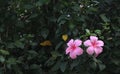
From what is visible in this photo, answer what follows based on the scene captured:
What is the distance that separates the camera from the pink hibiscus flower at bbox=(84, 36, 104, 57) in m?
2.78

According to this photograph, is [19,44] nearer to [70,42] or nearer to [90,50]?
[70,42]

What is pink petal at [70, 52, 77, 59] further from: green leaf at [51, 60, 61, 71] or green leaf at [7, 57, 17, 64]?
green leaf at [7, 57, 17, 64]

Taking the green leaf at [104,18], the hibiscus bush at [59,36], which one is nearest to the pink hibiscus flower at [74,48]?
the hibiscus bush at [59,36]

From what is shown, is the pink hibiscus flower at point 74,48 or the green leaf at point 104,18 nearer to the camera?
the pink hibiscus flower at point 74,48

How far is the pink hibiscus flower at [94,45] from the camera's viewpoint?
2775mm

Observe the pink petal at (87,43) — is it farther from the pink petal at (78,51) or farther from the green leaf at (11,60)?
Result: the green leaf at (11,60)

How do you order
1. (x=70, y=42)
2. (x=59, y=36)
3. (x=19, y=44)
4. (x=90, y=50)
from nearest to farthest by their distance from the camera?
(x=90, y=50)
(x=70, y=42)
(x=19, y=44)
(x=59, y=36)

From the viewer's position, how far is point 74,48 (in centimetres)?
284

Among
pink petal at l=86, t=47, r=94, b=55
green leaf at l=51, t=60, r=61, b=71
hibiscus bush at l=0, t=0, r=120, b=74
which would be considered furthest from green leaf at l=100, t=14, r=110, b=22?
green leaf at l=51, t=60, r=61, b=71

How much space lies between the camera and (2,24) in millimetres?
3199

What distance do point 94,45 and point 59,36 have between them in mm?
435

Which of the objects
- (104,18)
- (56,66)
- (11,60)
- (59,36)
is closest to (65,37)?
(59,36)

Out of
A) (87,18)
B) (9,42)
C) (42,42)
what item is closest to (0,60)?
(9,42)

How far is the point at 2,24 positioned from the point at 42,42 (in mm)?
376
